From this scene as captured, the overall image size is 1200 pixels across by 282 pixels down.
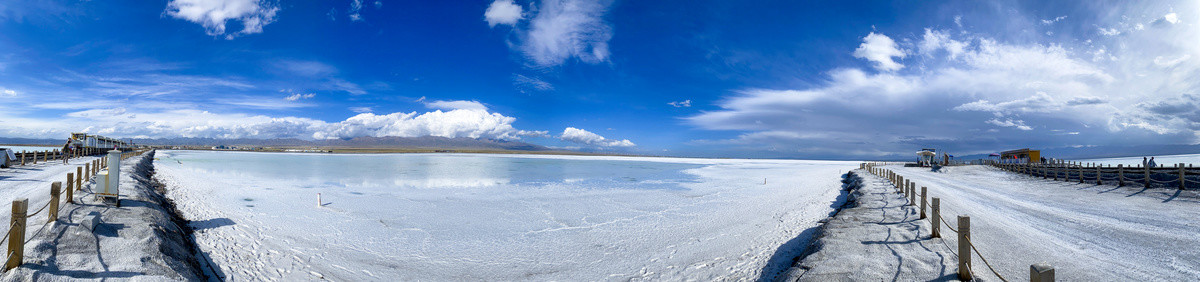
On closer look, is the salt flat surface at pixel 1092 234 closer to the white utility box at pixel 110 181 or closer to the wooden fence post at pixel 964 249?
the wooden fence post at pixel 964 249

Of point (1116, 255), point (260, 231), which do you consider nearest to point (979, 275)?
point (1116, 255)

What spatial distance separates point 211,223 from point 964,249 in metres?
15.0

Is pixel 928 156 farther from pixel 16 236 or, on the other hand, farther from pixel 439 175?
pixel 16 236

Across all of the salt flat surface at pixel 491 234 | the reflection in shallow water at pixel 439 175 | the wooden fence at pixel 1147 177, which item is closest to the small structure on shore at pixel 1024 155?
the wooden fence at pixel 1147 177

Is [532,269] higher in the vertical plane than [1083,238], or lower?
lower

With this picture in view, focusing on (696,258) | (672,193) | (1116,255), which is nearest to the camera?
(1116,255)

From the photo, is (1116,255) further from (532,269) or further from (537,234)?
(537,234)

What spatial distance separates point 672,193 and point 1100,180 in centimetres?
1916

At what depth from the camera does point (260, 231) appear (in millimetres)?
10625

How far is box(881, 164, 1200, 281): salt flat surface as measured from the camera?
6.98m

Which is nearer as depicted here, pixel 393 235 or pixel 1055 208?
pixel 393 235

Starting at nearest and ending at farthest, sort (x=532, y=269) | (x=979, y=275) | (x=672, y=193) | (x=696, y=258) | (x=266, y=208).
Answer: (x=979, y=275) → (x=532, y=269) → (x=696, y=258) → (x=266, y=208) → (x=672, y=193)

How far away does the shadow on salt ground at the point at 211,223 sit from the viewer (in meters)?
10.7

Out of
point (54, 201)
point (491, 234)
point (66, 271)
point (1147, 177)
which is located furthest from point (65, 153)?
point (1147, 177)
